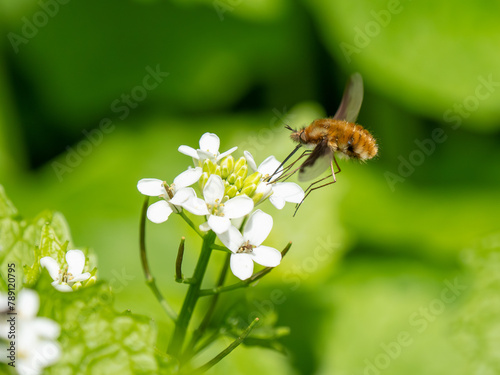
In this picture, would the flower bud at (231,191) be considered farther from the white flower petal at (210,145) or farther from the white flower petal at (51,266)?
the white flower petal at (51,266)

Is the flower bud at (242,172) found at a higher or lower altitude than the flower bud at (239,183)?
higher

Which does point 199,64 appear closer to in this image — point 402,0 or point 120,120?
point 120,120

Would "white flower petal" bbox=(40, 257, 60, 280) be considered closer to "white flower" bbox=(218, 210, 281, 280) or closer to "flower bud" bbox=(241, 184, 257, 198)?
"white flower" bbox=(218, 210, 281, 280)

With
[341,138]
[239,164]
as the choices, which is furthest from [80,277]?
[341,138]

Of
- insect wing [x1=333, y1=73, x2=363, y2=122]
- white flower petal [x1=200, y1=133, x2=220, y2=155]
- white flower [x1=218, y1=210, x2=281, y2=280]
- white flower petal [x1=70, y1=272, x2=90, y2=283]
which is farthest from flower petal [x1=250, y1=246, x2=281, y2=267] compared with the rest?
insect wing [x1=333, y1=73, x2=363, y2=122]

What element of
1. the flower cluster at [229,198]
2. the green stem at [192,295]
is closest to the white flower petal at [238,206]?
the flower cluster at [229,198]

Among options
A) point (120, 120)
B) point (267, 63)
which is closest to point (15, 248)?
point (120, 120)

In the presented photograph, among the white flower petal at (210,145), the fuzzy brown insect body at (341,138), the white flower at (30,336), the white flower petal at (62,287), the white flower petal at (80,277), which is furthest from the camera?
the fuzzy brown insect body at (341,138)
